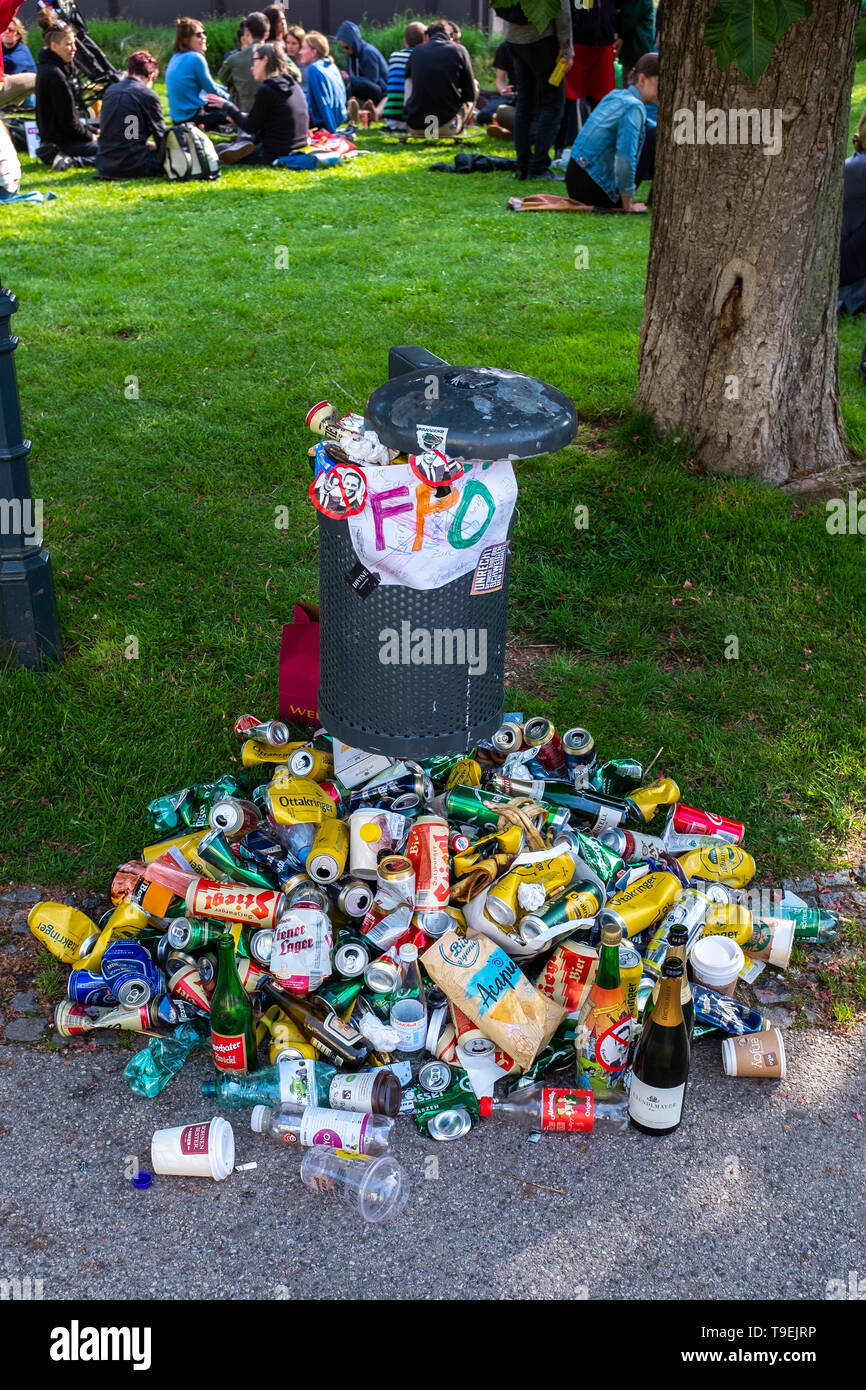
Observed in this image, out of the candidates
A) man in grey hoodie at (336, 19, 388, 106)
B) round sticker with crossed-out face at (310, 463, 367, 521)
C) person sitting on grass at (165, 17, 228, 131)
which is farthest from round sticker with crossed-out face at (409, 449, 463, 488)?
man in grey hoodie at (336, 19, 388, 106)

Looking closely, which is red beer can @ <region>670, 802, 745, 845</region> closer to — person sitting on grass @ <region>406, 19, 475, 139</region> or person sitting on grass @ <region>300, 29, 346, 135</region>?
person sitting on grass @ <region>300, 29, 346, 135</region>

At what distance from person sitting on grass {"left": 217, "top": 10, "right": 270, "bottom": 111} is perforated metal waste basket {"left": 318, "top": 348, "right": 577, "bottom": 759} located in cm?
1187

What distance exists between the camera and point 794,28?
4582 mm

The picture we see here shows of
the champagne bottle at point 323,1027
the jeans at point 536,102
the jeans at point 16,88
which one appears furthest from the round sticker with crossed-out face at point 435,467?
the jeans at point 16,88

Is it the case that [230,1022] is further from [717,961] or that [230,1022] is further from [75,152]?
[75,152]

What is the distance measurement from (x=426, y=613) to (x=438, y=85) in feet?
40.4

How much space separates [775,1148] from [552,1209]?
1.90ft

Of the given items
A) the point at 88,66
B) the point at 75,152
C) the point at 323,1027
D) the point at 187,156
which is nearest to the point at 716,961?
the point at 323,1027

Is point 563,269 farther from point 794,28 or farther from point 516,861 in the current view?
point 516,861

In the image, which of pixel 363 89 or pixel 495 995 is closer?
pixel 495 995

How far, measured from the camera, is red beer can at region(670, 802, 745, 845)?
3619 millimetres

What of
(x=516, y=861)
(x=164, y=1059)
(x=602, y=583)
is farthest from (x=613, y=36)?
(x=164, y=1059)

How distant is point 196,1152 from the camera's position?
266 cm

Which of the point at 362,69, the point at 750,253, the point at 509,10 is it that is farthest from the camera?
the point at 362,69
